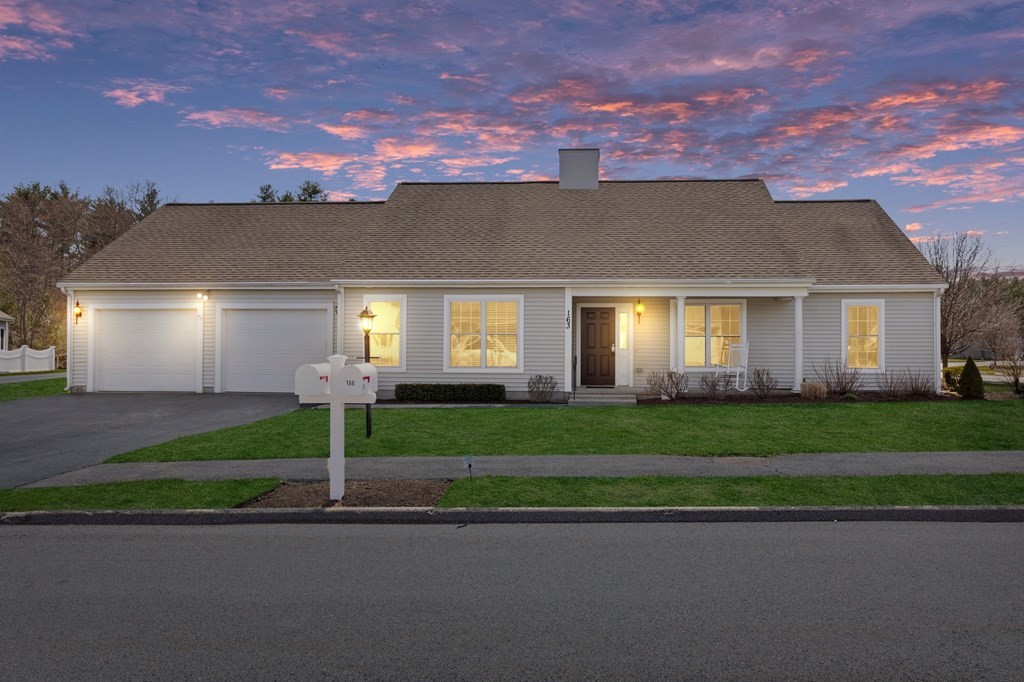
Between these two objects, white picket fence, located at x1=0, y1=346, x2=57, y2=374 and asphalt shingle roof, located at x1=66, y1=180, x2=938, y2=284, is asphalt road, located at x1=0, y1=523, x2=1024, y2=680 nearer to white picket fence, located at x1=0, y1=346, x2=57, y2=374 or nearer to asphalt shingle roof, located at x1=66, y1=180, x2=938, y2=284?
asphalt shingle roof, located at x1=66, y1=180, x2=938, y2=284

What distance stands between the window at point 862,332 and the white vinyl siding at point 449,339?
8.12m

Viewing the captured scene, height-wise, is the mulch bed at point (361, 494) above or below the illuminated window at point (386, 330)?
below

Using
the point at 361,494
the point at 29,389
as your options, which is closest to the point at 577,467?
the point at 361,494

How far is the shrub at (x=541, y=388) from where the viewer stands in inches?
774

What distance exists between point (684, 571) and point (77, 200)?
5613 centimetres

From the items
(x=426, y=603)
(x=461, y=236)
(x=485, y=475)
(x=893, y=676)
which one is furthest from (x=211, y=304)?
(x=893, y=676)

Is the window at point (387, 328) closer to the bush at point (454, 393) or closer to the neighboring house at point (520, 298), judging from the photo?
the neighboring house at point (520, 298)

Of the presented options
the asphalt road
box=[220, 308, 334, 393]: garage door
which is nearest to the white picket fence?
box=[220, 308, 334, 393]: garage door

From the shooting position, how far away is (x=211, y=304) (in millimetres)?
22094

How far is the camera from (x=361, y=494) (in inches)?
350

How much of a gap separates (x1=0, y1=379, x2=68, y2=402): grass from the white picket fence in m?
9.93

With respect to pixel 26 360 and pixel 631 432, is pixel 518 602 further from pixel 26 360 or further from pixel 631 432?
pixel 26 360

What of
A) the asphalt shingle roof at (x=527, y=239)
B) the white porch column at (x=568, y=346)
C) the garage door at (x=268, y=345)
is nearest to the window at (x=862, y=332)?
the asphalt shingle roof at (x=527, y=239)

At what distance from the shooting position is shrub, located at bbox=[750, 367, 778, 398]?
19.6m
